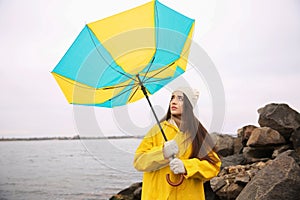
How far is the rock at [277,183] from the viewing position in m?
2.92

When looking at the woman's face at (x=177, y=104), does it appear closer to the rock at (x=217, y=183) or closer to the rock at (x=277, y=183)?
the rock at (x=277, y=183)

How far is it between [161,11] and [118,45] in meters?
0.24

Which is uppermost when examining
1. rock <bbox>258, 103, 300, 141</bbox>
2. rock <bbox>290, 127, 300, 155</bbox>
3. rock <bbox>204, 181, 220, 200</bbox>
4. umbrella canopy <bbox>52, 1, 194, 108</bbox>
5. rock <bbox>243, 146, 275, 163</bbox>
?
umbrella canopy <bbox>52, 1, 194, 108</bbox>

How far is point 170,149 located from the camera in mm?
1468

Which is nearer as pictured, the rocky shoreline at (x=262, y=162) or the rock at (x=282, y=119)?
the rocky shoreline at (x=262, y=162)

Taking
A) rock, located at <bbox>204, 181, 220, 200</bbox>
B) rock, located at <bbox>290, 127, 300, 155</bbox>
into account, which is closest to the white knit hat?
rock, located at <bbox>204, 181, 220, 200</bbox>

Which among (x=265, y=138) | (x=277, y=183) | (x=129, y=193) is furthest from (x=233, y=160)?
(x=277, y=183)

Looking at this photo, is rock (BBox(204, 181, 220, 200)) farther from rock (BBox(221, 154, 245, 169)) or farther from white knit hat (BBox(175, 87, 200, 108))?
white knit hat (BBox(175, 87, 200, 108))

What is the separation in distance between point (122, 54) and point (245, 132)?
4.54 m

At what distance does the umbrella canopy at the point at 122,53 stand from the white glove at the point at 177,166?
0.35 meters

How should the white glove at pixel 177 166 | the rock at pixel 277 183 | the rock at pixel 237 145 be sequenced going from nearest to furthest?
the white glove at pixel 177 166 < the rock at pixel 277 183 < the rock at pixel 237 145

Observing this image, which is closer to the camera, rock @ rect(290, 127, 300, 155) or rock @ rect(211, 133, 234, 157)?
rock @ rect(290, 127, 300, 155)

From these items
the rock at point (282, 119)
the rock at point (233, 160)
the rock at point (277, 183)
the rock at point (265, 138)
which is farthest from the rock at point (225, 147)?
the rock at point (277, 183)

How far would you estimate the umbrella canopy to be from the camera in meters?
1.48
